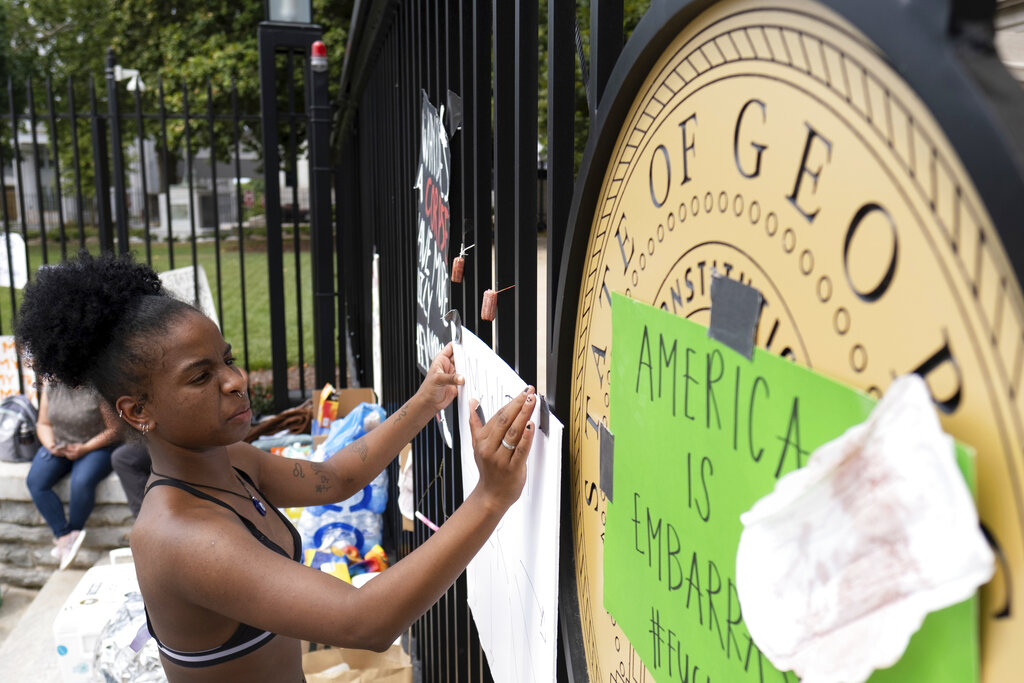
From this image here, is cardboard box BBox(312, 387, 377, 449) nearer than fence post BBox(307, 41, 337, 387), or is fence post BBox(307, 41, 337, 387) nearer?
cardboard box BBox(312, 387, 377, 449)

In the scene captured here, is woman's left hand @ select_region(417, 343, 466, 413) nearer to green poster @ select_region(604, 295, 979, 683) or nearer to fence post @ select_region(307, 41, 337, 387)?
green poster @ select_region(604, 295, 979, 683)

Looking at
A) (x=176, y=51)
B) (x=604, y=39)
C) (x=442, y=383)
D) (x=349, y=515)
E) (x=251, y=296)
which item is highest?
(x=176, y=51)

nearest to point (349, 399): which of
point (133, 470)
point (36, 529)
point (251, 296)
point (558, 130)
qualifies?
point (133, 470)

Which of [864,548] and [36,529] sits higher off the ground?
[864,548]

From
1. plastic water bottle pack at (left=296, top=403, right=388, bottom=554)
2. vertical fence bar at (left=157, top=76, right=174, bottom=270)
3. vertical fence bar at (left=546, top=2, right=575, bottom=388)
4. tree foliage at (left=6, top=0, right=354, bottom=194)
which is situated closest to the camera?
vertical fence bar at (left=546, top=2, right=575, bottom=388)

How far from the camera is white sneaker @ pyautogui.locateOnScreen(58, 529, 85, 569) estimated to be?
5164 mm

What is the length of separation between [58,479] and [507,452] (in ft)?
16.8

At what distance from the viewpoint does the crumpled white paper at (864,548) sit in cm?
41

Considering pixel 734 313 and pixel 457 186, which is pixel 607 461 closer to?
pixel 734 313

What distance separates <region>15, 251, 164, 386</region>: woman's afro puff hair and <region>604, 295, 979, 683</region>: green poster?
1.20 meters

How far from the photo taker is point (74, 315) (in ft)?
5.42

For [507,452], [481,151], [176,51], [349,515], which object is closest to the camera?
[507,452]

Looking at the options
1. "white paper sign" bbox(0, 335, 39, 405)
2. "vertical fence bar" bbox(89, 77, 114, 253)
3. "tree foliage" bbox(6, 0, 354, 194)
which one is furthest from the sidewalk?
"tree foliage" bbox(6, 0, 354, 194)

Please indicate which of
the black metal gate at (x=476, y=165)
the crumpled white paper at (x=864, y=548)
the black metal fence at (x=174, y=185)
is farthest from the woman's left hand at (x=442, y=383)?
the black metal fence at (x=174, y=185)
